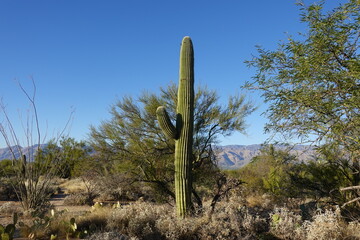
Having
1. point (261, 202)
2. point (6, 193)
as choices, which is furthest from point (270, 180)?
point (6, 193)

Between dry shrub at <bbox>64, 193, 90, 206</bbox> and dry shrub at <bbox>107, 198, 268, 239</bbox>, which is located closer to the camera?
dry shrub at <bbox>107, 198, 268, 239</bbox>

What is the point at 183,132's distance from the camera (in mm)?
8391

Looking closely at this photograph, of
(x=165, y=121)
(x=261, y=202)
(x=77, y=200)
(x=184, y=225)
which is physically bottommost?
(x=261, y=202)

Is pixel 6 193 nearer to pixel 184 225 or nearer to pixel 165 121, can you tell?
pixel 165 121

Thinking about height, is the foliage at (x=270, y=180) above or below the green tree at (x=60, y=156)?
below

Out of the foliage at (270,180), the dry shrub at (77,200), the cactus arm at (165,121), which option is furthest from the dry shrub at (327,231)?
the dry shrub at (77,200)

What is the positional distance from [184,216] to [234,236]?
144 cm

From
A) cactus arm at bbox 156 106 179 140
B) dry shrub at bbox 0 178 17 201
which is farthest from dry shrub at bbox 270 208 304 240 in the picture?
dry shrub at bbox 0 178 17 201

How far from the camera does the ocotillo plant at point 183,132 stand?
26.4ft

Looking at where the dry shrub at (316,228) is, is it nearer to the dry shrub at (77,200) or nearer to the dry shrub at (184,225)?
the dry shrub at (184,225)

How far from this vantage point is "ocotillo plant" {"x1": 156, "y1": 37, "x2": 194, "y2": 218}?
316 inches

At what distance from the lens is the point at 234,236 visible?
24.2 ft

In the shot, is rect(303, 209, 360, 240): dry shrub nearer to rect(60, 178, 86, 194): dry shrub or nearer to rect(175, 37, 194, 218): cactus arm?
rect(175, 37, 194, 218): cactus arm

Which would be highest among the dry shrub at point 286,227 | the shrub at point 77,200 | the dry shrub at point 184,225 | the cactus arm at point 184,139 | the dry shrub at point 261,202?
the cactus arm at point 184,139
